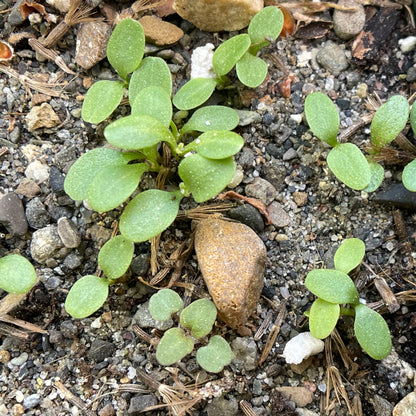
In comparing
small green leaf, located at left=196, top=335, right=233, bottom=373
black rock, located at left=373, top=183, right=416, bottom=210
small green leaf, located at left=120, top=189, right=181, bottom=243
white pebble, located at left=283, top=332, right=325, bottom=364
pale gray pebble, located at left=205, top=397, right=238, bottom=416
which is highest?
small green leaf, located at left=120, top=189, right=181, bottom=243

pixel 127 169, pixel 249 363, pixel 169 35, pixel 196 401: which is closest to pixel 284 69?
pixel 169 35

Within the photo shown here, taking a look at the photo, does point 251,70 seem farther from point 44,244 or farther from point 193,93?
point 44,244

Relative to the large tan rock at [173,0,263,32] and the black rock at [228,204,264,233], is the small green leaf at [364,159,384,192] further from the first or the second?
the large tan rock at [173,0,263,32]

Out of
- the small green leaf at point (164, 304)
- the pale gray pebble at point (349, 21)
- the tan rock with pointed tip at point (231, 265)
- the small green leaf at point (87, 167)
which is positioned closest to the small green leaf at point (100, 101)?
the small green leaf at point (87, 167)

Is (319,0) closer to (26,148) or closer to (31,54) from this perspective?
(31,54)

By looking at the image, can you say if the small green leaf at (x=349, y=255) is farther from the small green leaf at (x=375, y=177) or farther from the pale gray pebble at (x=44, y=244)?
the pale gray pebble at (x=44, y=244)

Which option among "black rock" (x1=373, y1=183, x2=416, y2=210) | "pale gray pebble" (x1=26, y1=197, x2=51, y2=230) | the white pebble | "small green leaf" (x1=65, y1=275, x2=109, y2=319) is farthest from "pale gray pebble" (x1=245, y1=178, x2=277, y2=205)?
"pale gray pebble" (x1=26, y1=197, x2=51, y2=230)
